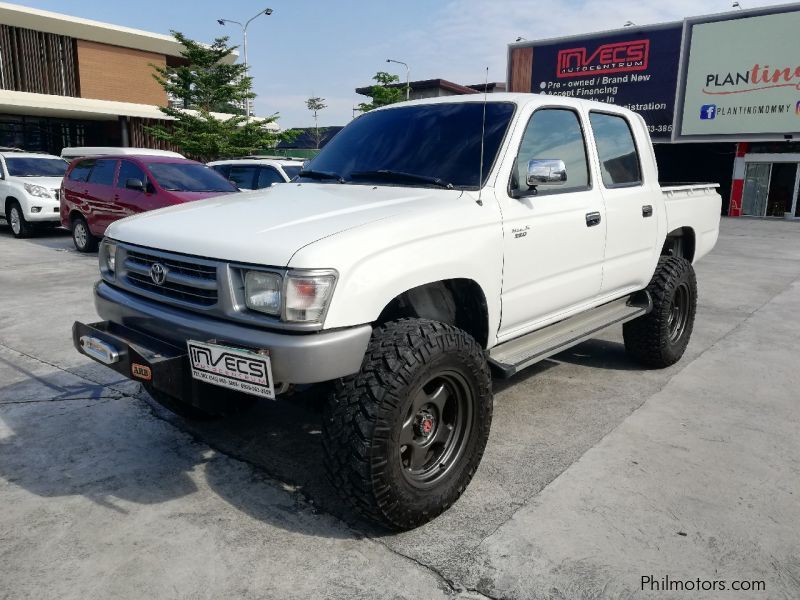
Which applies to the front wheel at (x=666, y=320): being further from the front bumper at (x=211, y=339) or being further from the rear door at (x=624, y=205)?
the front bumper at (x=211, y=339)

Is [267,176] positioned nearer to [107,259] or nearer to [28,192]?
[28,192]

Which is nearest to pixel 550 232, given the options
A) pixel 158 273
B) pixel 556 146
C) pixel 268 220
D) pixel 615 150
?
pixel 556 146

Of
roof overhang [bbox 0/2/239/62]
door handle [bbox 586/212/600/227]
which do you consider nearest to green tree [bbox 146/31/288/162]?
roof overhang [bbox 0/2/239/62]

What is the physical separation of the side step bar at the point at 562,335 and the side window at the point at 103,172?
894cm

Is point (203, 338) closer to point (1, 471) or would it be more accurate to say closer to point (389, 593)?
point (389, 593)

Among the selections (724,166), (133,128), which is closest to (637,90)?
(724,166)

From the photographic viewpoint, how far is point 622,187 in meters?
4.35

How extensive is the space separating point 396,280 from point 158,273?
1132mm

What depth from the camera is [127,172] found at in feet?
34.2

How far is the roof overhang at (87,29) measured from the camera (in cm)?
2533

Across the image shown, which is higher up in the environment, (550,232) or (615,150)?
(615,150)

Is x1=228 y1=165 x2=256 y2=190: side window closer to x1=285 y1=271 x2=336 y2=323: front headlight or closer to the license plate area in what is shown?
the license plate area

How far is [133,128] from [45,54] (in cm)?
469

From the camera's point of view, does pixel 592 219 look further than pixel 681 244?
No
